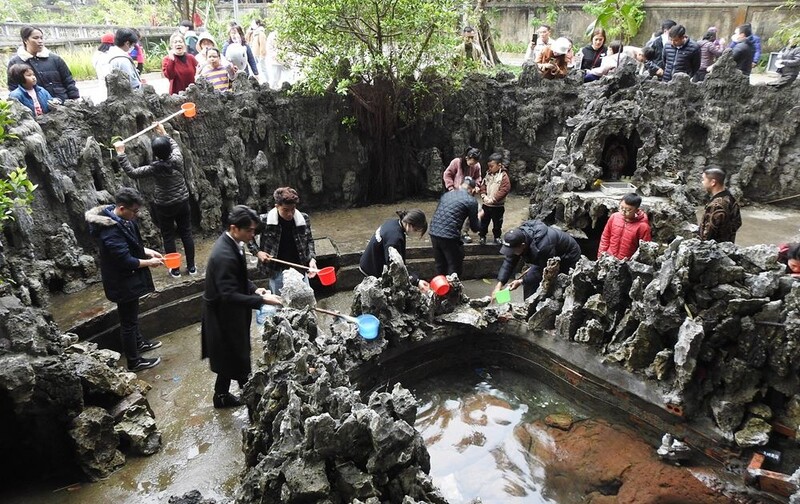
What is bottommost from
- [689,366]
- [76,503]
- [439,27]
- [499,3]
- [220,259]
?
[76,503]

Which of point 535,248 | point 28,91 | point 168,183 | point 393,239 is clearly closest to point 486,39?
point 535,248

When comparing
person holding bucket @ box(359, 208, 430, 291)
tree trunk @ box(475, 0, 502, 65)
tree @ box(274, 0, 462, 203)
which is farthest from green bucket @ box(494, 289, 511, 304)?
tree trunk @ box(475, 0, 502, 65)

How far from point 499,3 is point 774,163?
13038 mm

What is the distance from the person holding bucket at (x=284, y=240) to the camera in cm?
567

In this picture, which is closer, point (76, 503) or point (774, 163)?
point (76, 503)

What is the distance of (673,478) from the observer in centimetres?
463

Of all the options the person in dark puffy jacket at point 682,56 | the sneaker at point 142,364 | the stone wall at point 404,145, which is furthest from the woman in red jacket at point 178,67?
the person in dark puffy jacket at point 682,56

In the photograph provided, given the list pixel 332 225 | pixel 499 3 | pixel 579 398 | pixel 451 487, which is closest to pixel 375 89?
pixel 332 225

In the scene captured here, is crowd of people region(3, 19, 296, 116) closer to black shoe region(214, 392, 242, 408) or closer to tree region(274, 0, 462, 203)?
tree region(274, 0, 462, 203)

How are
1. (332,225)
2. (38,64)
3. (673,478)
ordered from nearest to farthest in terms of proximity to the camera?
(673,478), (38,64), (332,225)

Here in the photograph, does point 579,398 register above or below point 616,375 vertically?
below

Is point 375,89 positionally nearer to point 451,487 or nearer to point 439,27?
point 439,27

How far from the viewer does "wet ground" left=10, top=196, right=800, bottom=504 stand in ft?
14.5

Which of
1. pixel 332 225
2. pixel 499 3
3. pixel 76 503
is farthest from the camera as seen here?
pixel 499 3
